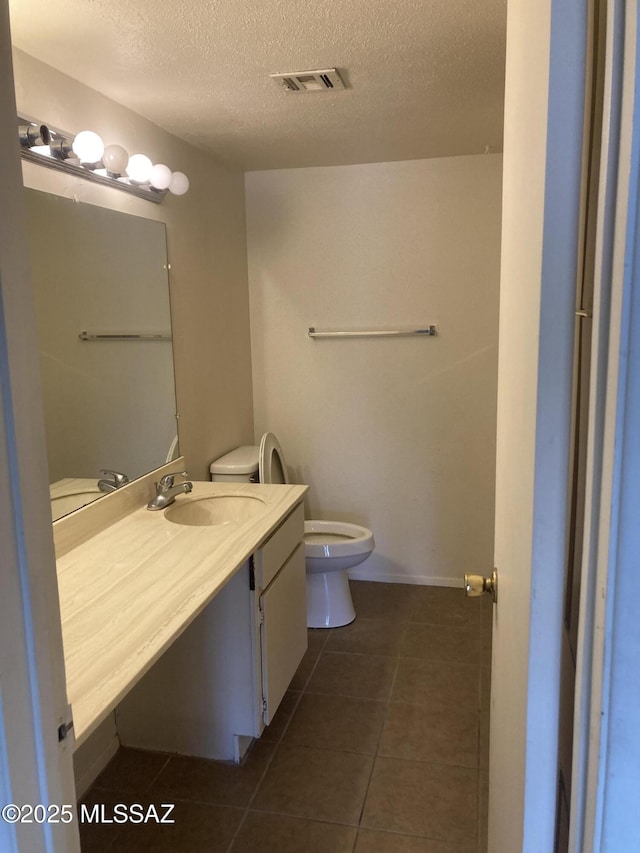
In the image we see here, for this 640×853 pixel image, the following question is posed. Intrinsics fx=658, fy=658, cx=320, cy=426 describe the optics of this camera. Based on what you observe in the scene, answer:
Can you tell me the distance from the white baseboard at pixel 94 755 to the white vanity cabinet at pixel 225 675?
44 mm

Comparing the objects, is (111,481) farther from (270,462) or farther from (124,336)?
(270,462)

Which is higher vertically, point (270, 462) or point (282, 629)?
point (270, 462)

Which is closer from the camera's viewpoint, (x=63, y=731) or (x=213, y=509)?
(x=63, y=731)

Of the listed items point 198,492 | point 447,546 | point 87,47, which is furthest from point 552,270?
point 447,546

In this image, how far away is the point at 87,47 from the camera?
1.77m

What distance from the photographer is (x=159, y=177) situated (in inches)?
91.0

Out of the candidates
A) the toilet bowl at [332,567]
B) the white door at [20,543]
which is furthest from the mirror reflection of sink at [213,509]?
the white door at [20,543]

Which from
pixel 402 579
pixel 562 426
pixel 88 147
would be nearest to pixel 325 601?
pixel 402 579

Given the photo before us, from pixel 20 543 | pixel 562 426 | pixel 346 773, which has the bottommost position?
pixel 346 773

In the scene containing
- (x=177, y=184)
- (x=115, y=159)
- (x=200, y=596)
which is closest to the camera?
(x=200, y=596)

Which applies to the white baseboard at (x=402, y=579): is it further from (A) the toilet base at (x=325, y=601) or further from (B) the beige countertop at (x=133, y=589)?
(B) the beige countertop at (x=133, y=589)

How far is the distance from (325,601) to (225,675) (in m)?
1.05

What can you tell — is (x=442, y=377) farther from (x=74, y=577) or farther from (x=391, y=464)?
(x=74, y=577)

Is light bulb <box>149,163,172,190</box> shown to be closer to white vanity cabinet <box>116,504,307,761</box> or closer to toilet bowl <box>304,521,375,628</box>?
white vanity cabinet <box>116,504,307,761</box>
